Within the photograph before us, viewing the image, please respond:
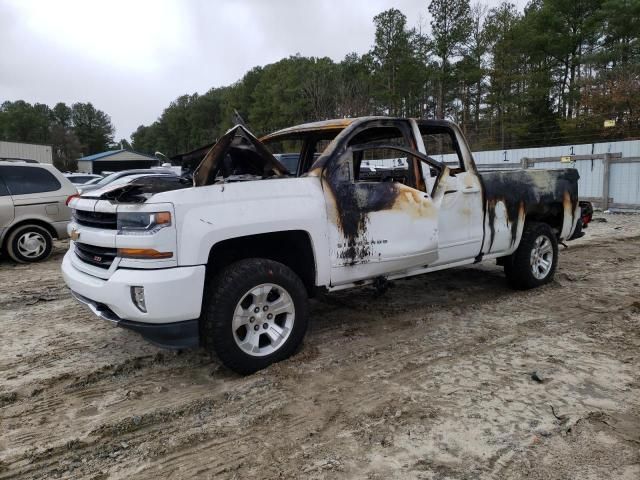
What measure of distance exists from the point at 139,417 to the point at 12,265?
676 centimetres

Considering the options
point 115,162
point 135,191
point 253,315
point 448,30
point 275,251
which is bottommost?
point 253,315

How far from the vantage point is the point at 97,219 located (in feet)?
12.1

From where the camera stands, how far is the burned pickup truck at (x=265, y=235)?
328 centimetres

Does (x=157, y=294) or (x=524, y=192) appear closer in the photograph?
(x=157, y=294)

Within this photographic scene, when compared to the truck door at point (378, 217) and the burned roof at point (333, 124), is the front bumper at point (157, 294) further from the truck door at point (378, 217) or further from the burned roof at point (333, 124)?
the burned roof at point (333, 124)

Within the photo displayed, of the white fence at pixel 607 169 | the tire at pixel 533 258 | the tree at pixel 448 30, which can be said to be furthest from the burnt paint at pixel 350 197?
the tree at pixel 448 30

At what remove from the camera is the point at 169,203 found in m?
3.24

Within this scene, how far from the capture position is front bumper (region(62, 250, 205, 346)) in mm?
3205

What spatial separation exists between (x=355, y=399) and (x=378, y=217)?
1578 millimetres

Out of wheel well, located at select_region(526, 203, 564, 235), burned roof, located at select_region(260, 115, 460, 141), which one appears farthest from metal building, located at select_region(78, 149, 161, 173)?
wheel well, located at select_region(526, 203, 564, 235)

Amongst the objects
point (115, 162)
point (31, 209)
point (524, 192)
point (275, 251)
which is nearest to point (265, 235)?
point (275, 251)

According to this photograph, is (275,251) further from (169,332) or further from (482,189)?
(482,189)

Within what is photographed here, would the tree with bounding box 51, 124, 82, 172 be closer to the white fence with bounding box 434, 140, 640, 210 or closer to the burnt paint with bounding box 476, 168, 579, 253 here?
the white fence with bounding box 434, 140, 640, 210

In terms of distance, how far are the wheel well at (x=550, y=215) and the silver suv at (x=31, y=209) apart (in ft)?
25.2
